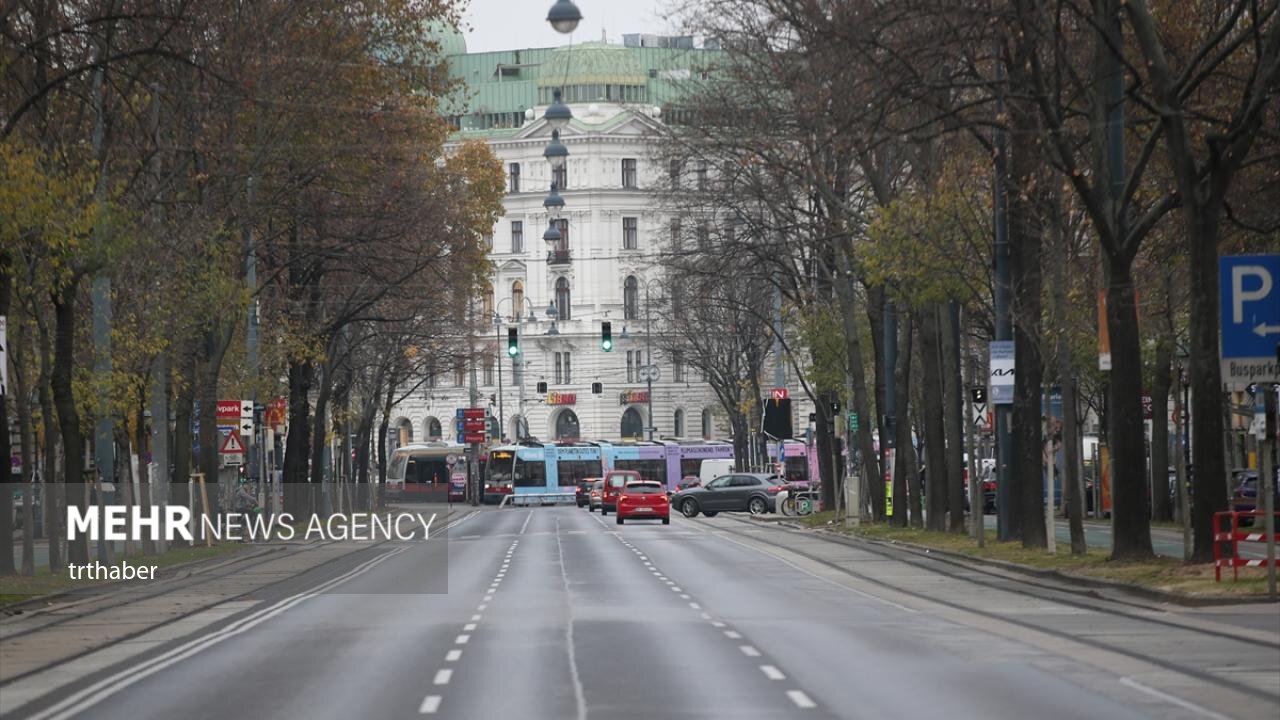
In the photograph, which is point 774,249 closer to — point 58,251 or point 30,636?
point 58,251

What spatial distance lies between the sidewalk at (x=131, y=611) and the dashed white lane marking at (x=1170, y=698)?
969 centimetres

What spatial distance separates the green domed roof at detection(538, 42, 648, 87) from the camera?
140 meters

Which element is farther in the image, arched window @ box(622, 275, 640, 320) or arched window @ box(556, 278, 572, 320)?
arched window @ box(556, 278, 572, 320)

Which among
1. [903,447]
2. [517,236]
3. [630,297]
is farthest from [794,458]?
[903,447]

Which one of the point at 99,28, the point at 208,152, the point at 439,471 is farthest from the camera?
the point at 439,471

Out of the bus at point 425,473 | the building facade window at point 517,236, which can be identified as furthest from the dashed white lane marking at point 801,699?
the building facade window at point 517,236

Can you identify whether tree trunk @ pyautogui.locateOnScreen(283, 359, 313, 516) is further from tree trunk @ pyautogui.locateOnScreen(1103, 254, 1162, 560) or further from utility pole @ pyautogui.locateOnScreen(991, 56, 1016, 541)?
tree trunk @ pyautogui.locateOnScreen(1103, 254, 1162, 560)

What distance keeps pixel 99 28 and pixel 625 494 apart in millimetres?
38686

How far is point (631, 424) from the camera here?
146 metres

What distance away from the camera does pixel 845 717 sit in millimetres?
14727

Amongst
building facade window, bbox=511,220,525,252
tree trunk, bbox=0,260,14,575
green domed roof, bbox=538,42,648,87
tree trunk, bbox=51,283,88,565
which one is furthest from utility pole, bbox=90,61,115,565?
building facade window, bbox=511,220,525,252

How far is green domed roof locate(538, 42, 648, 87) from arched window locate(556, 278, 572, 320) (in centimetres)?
1402

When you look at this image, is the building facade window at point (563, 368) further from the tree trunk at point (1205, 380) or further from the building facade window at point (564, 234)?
the tree trunk at point (1205, 380)

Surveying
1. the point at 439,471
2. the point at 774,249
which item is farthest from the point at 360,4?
the point at 439,471
